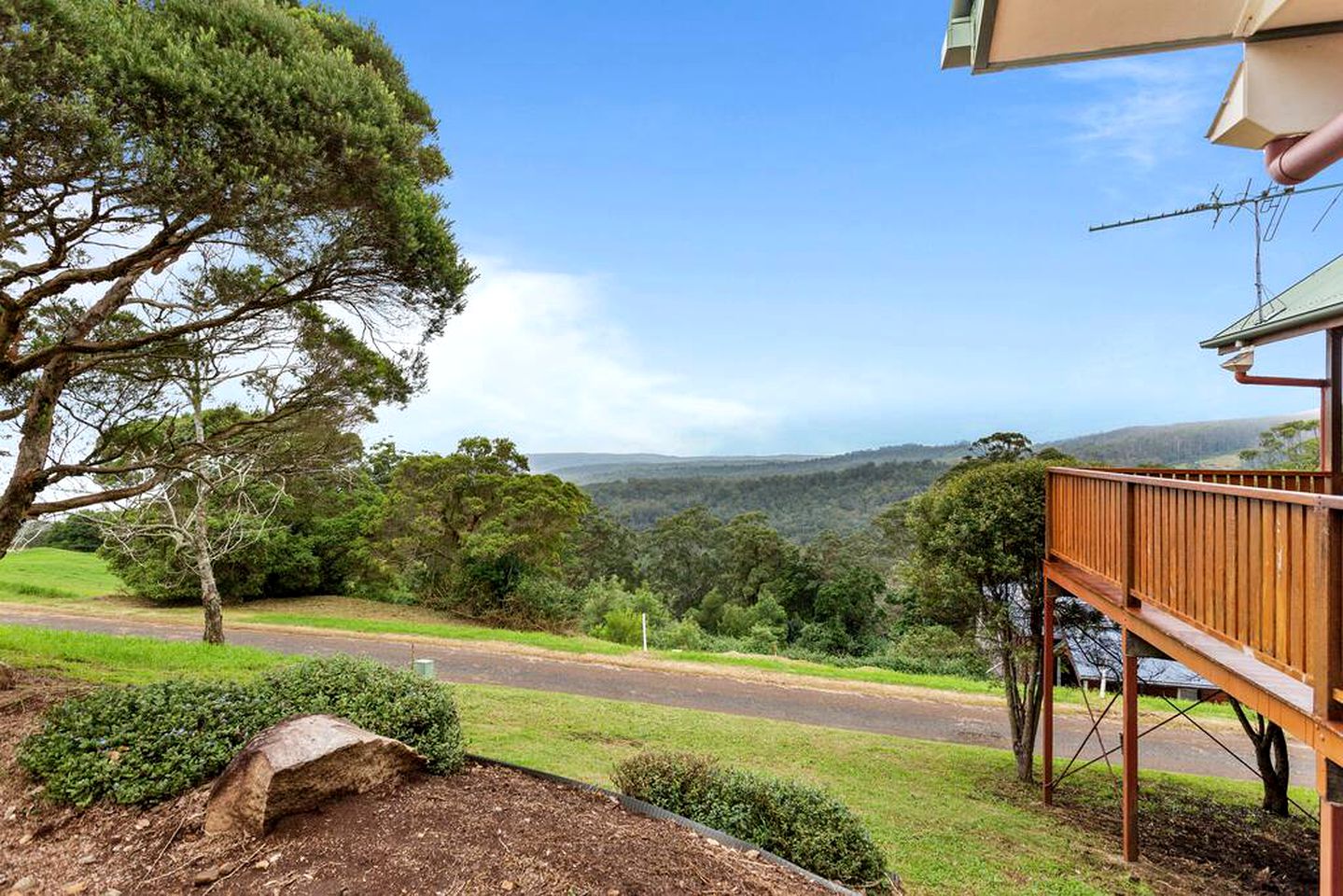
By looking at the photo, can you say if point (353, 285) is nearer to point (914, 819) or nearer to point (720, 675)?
point (914, 819)

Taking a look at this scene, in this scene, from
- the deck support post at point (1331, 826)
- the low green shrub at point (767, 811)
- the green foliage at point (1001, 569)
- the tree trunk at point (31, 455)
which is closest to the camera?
the deck support post at point (1331, 826)

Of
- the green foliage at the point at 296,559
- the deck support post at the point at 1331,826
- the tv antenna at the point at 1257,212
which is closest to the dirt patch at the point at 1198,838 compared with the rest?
the deck support post at the point at 1331,826

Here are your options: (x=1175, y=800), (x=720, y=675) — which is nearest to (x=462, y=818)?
(x=1175, y=800)

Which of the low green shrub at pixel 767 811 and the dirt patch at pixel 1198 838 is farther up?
the low green shrub at pixel 767 811

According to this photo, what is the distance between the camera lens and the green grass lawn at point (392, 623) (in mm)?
13461

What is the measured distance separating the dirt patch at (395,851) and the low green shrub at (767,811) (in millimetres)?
282

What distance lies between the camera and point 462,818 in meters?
3.56

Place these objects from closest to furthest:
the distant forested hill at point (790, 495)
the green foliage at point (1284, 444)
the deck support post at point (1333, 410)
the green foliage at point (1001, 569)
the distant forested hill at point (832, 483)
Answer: the deck support post at point (1333, 410) → the green foliage at point (1001, 569) → the green foliage at point (1284, 444) → the distant forested hill at point (832, 483) → the distant forested hill at point (790, 495)

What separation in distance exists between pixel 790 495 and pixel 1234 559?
61.5 m

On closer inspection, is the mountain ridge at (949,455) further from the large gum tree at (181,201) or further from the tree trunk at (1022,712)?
the large gum tree at (181,201)

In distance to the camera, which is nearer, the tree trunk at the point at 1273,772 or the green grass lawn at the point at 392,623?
the tree trunk at the point at 1273,772

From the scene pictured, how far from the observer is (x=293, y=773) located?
11.2 ft

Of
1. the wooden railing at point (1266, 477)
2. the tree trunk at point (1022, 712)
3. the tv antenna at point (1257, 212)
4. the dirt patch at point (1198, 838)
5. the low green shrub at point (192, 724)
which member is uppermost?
the tv antenna at point (1257, 212)

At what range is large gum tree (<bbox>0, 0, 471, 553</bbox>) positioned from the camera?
4.05 metres
